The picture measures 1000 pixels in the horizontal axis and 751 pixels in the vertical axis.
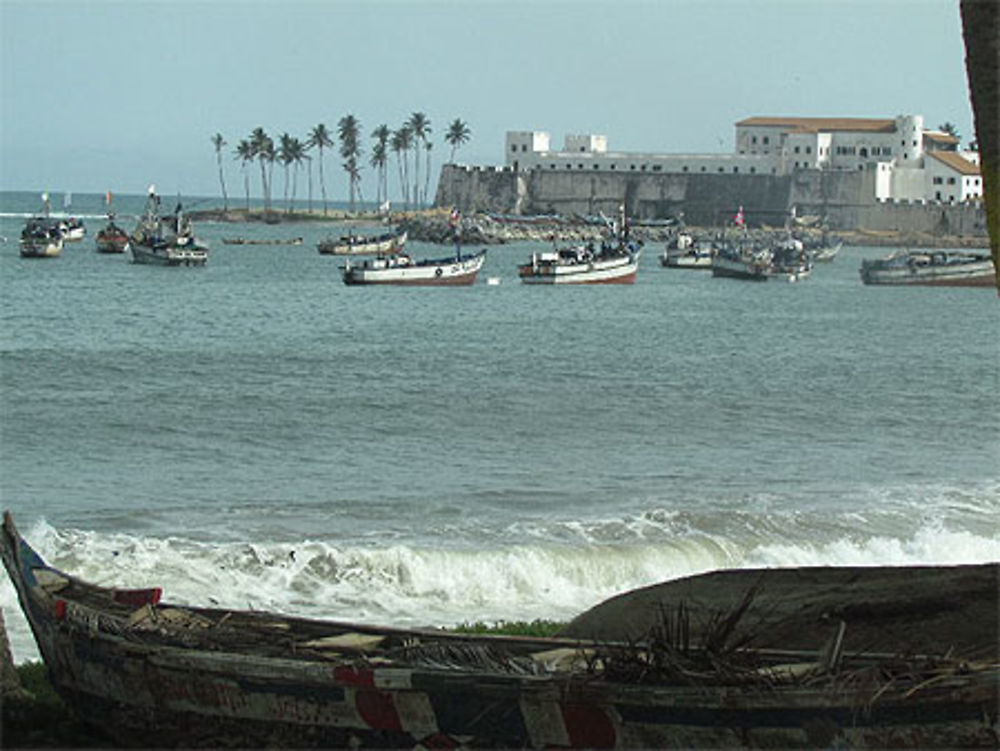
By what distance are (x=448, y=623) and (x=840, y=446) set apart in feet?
41.5

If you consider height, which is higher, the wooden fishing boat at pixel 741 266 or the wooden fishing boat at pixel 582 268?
the wooden fishing boat at pixel 582 268

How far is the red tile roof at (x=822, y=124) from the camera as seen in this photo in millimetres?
140500

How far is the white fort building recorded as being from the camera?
13625 centimetres

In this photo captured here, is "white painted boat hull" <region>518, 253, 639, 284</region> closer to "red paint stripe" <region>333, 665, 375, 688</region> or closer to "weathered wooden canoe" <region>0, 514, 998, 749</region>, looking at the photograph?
"weathered wooden canoe" <region>0, 514, 998, 749</region>

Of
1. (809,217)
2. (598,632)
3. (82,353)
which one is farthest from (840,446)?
(809,217)

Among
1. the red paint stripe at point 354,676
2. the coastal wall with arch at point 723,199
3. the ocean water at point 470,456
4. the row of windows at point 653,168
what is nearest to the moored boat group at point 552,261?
the ocean water at point 470,456

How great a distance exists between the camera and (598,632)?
8.21 metres

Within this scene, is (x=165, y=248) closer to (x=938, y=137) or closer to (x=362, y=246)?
(x=362, y=246)

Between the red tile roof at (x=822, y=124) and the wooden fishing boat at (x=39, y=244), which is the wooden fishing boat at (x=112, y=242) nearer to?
the wooden fishing boat at (x=39, y=244)

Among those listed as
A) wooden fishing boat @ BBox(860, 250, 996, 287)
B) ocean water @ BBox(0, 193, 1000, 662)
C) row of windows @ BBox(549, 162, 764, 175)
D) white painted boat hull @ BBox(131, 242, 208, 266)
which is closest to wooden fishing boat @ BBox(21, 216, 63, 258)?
white painted boat hull @ BBox(131, 242, 208, 266)

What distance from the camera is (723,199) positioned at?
457 feet

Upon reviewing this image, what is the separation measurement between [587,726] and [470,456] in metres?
16.3

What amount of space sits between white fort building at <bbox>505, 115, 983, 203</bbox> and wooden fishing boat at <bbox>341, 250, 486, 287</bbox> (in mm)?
67032

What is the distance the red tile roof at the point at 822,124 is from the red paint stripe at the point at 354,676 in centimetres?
13646
